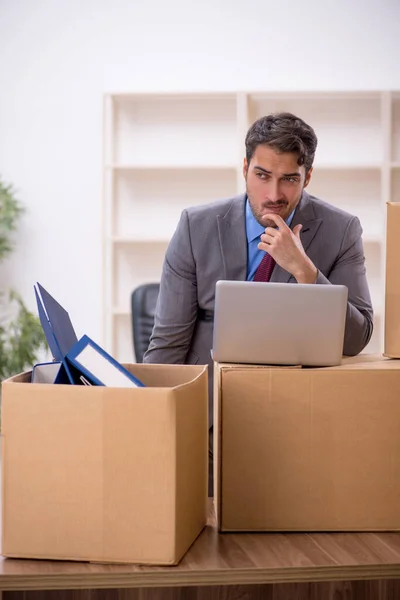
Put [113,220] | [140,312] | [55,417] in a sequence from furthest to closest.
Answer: [113,220], [140,312], [55,417]

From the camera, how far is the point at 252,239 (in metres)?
2.05

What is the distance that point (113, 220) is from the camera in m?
4.41

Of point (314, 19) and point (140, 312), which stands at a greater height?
point (314, 19)

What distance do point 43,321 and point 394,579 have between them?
2.08 ft

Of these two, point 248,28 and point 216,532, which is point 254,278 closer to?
point 216,532

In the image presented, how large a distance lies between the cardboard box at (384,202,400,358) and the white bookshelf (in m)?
3.04

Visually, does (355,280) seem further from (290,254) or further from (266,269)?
(290,254)

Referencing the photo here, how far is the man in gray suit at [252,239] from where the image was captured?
196cm

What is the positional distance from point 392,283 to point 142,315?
104 inches

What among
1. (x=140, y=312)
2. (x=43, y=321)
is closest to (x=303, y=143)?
(x=43, y=321)

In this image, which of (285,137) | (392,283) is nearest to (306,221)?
(285,137)

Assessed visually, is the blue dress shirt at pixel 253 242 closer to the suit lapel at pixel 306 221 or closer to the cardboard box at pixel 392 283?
the suit lapel at pixel 306 221

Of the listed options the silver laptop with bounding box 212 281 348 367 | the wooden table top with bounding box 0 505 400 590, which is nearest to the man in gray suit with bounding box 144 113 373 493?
the silver laptop with bounding box 212 281 348 367

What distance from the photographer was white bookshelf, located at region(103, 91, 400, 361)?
433 cm
